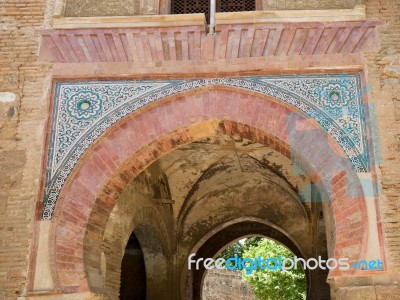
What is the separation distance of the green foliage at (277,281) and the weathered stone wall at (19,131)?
1147 centimetres

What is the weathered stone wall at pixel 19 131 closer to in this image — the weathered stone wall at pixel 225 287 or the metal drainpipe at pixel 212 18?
the metal drainpipe at pixel 212 18

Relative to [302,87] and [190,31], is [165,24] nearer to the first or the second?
[190,31]

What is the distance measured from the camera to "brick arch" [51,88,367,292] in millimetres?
4785

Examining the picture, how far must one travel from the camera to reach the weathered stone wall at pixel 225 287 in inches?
739

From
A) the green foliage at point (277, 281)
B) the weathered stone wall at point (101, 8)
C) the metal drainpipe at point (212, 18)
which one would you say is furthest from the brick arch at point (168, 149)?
the green foliage at point (277, 281)

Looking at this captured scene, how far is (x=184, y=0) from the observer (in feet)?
20.1

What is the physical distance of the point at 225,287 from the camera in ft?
63.3

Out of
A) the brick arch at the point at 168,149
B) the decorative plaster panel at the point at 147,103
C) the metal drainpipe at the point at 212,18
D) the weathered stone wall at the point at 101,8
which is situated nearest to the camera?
the brick arch at the point at 168,149

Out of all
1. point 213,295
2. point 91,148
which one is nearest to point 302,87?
point 91,148

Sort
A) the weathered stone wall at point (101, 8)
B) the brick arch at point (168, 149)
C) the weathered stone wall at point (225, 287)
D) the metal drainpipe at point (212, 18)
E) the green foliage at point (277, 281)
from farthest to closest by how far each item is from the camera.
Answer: the weathered stone wall at point (225, 287), the green foliage at point (277, 281), the weathered stone wall at point (101, 8), the metal drainpipe at point (212, 18), the brick arch at point (168, 149)

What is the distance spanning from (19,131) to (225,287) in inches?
596

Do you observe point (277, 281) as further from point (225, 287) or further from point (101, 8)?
point (101, 8)

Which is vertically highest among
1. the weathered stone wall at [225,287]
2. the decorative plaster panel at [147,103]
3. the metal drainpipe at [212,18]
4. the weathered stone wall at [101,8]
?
the weathered stone wall at [101,8]

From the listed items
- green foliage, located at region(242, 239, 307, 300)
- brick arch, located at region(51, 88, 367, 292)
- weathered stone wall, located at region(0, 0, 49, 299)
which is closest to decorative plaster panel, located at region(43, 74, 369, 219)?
brick arch, located at region(51, 88, 367, 292)
